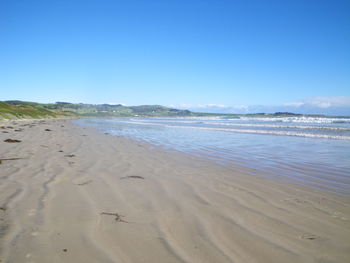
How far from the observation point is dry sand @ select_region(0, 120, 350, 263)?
2.52 metres

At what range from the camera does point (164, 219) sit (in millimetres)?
3393

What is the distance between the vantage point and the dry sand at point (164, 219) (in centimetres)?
252

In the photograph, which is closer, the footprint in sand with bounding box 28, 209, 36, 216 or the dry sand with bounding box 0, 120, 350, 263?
the dry sand with bounding box 0, 120, 350, 263

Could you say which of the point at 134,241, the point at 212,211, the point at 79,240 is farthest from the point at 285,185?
the point at 79,240

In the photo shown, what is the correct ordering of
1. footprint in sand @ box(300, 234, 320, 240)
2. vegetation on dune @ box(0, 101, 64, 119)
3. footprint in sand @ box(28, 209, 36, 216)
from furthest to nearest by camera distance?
vegetation on dune @ box(0, 101, 64, 119), footprint in sand @ box(28, 209, 36, 216), footprint in sand @ box(300, 234, 320, 240)

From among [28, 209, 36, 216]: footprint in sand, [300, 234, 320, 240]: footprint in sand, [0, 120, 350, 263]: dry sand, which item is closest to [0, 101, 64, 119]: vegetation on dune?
[0, 120, 350, 263]: dry sand

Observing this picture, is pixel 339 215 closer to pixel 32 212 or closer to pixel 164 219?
pixel 164 219

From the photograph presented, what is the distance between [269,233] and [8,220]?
3547 mm

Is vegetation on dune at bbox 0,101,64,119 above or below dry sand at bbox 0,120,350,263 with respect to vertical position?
above

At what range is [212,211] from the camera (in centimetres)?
374

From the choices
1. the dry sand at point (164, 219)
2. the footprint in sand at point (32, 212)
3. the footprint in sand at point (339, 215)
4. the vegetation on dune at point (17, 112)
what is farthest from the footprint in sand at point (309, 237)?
the vegetation on dune at point (17, 112)

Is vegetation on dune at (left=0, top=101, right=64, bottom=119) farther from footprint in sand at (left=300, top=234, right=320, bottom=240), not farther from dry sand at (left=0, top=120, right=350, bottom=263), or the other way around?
footprint in sand at (left=300, top=234, right=320, bottom=240)

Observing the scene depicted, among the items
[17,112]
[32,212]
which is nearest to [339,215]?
[32,212]

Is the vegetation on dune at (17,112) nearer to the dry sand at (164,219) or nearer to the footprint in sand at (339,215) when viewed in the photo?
the dry sand at (164,219)
